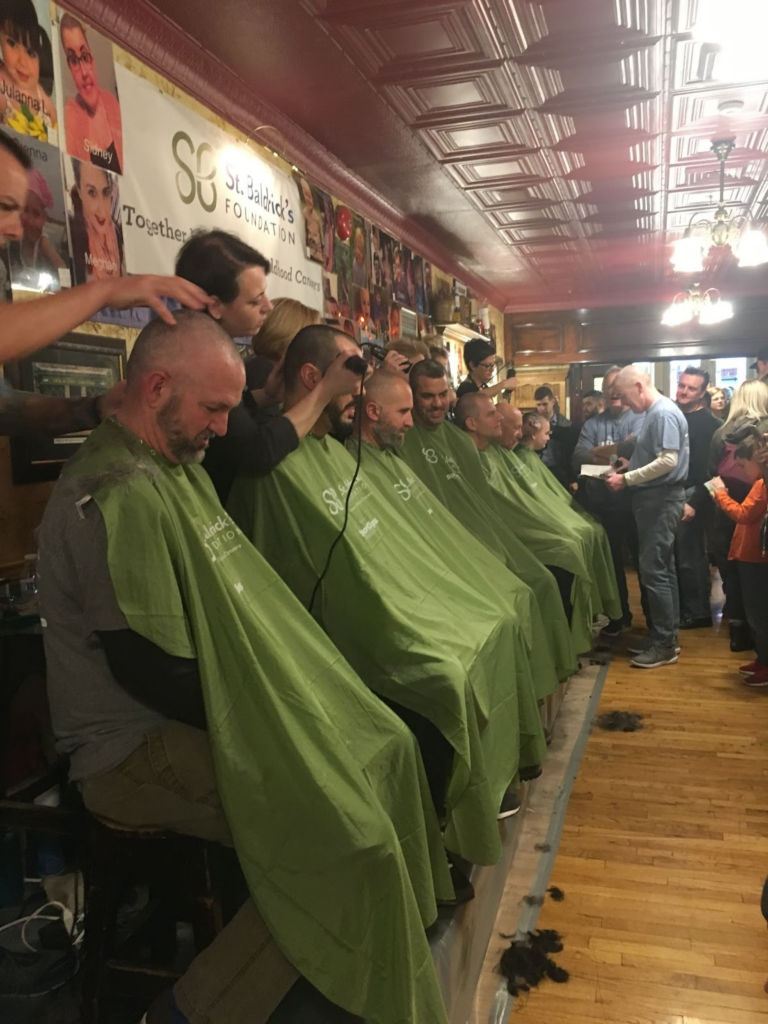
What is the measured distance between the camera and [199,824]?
144 centimetres

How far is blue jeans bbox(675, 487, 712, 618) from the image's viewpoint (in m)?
4.88

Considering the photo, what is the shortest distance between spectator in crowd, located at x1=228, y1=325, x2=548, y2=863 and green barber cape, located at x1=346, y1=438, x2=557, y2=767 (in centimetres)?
10

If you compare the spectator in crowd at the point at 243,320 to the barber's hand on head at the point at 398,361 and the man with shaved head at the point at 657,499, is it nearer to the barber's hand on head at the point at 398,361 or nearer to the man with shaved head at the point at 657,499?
the barber's hand on head at the point at 398,361

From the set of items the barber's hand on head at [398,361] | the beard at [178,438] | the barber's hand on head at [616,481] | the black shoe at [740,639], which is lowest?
the black shoe at [740,639]

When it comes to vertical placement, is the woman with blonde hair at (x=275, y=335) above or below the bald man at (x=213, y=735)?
above

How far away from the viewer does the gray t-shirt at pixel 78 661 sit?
1430 millimetres

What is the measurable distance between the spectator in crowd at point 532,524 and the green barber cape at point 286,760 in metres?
1.85

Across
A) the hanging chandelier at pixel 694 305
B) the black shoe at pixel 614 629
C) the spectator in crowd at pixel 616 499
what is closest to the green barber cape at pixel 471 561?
the spectator in crowd at pixel 616 499

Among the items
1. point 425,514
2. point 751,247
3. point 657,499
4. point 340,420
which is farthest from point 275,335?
point 751,247

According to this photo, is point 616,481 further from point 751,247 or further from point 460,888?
point 460,888

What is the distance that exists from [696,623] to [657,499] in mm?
1057

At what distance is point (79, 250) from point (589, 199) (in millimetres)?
3663

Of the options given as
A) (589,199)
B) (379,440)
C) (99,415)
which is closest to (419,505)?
(379,440)

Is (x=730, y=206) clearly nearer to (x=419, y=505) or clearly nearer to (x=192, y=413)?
A: (x=419, y=505)
